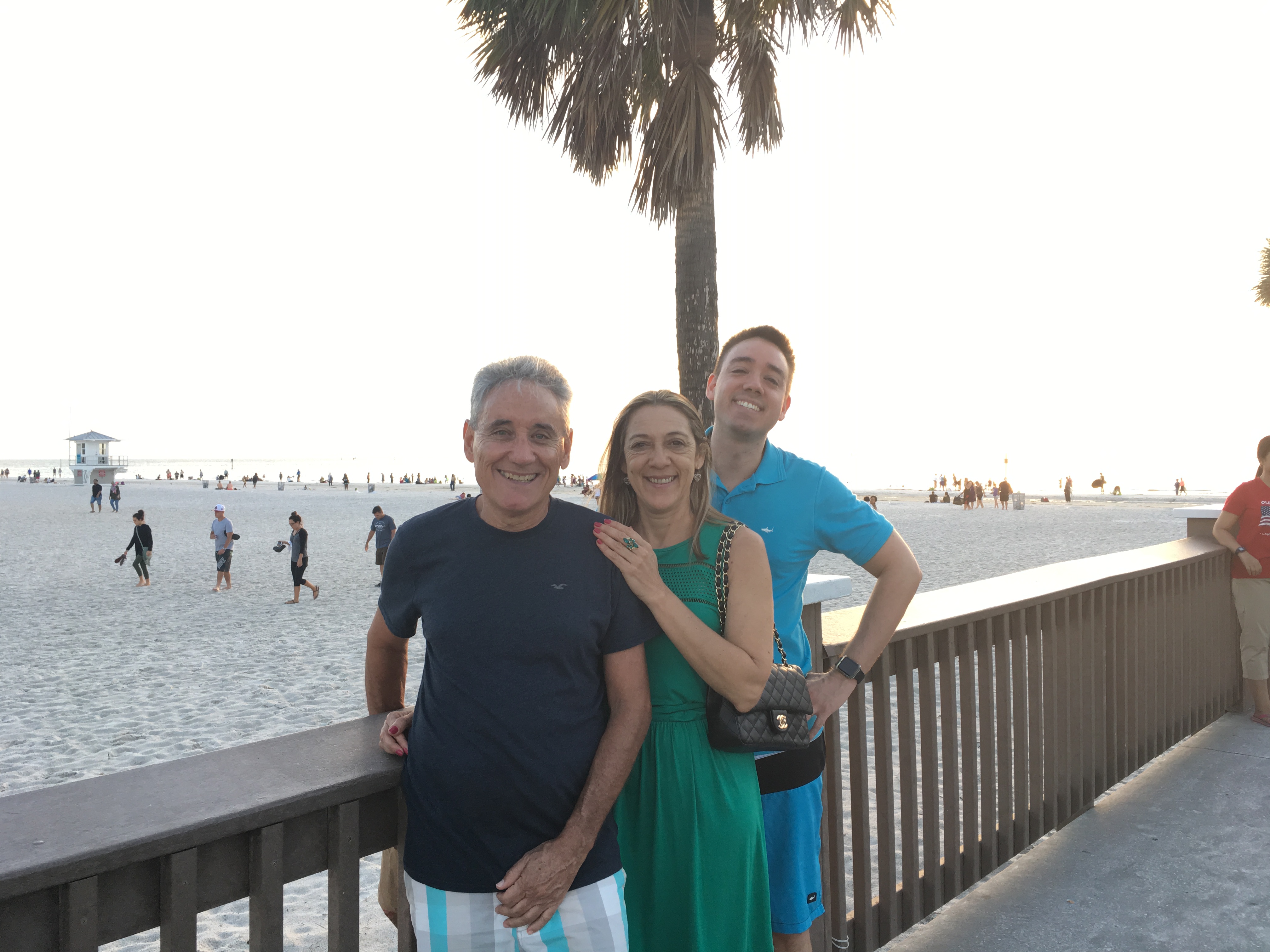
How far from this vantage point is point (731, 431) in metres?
2.13

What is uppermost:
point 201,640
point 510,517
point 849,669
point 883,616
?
point 510,517

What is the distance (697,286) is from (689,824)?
473 cm

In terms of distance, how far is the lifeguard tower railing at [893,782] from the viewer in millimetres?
Answer: 1208

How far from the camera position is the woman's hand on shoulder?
1550 millimetres

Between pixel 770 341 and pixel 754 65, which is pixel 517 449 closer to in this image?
pixel 770 341

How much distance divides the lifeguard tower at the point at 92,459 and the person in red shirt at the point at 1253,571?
7170 cm

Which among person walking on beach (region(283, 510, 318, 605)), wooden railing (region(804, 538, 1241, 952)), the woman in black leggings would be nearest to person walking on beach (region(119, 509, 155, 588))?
the woman in black leggings

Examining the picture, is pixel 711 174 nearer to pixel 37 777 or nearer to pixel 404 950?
pixel 404 950

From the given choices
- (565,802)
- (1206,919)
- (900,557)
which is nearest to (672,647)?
(565,802)

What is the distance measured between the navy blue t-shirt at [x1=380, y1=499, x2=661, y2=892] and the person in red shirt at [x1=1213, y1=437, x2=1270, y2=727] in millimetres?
4905

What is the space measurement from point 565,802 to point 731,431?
3.30ft

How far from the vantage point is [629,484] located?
6.15ft

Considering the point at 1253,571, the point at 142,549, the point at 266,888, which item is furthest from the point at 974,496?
the point at 266,888

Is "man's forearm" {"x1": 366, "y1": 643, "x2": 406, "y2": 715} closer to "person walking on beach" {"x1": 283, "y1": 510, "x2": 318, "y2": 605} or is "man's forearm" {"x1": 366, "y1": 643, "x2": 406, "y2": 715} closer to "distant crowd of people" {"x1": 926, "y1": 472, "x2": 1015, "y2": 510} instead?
"person walking on beach" {"x1": 283, "y1": 510, "x2": 318, "y2": 605}
